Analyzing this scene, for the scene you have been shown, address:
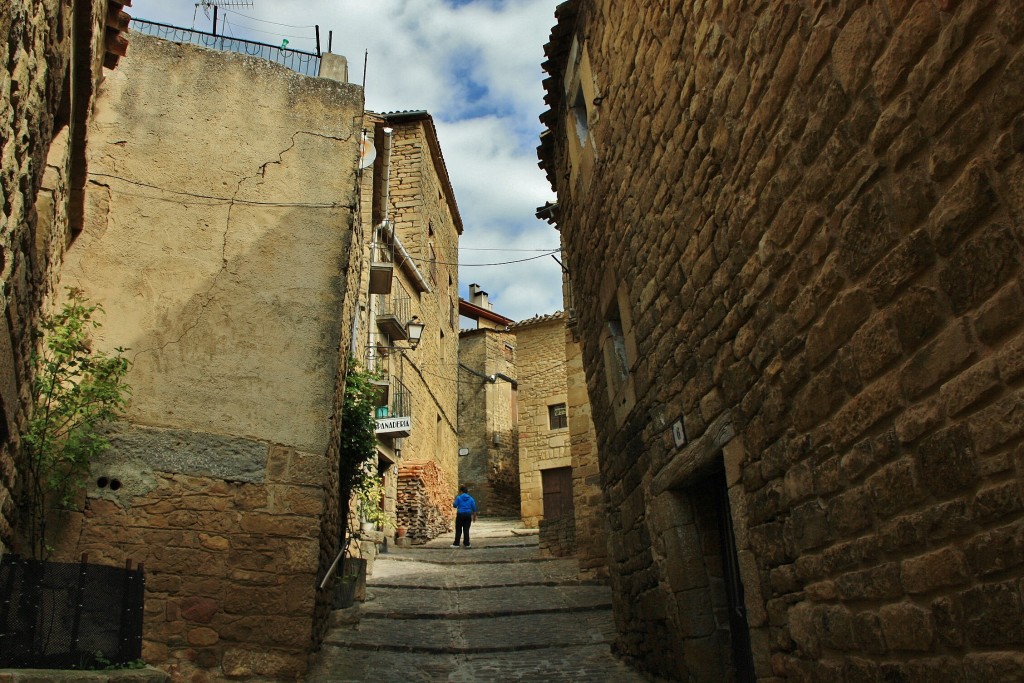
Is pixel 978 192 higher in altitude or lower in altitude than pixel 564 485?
lower

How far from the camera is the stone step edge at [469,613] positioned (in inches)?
314

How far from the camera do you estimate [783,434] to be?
3.55m

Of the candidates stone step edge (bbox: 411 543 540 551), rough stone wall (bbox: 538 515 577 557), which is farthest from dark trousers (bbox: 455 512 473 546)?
rough stone wall (bbox: 538 515 577 557)

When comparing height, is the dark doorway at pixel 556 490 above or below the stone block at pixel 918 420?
above

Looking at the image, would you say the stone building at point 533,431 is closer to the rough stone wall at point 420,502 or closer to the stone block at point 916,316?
the rough stone wall at point 420,502

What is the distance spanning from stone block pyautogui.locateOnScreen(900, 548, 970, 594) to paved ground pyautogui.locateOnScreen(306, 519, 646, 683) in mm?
3559

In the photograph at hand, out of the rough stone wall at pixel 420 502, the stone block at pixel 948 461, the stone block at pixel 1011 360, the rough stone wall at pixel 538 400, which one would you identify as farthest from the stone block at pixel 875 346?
the rough stone wall at pixel 538 400

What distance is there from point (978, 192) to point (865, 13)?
2.83ft

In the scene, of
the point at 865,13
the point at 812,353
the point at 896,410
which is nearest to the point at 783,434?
the point at 812,353

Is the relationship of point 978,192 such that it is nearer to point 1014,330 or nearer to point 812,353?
point 1014,330

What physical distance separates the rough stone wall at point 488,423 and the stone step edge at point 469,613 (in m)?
17.6

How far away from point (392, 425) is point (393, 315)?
3.63 meters

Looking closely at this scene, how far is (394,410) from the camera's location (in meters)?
16.4

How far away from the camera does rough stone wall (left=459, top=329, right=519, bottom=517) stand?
26953 mm
